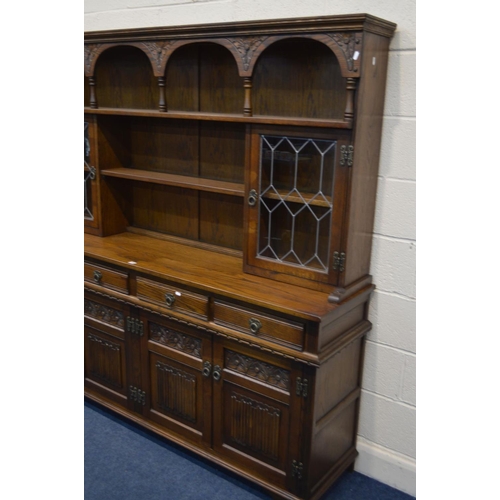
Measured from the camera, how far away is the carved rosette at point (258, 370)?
1.99 metres

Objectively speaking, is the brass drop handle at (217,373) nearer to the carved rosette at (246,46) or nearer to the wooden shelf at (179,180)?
the wooden shelf at (179,180)

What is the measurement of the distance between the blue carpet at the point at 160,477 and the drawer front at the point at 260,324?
687 mm

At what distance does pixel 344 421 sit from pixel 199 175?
1.28 metres

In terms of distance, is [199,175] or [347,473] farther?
[199,175]

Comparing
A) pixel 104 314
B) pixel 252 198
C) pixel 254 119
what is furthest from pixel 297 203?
pixel 104 314

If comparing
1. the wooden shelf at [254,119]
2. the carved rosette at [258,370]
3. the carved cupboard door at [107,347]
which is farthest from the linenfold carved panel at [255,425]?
the wooden shelf at [254,119]

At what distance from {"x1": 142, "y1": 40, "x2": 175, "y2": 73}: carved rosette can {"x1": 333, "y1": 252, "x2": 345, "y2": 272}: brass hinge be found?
1.07m

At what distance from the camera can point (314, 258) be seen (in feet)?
6.66

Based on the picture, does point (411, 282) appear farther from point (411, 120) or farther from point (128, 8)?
point (128, 8)

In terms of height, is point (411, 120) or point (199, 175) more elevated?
point (411, 120)

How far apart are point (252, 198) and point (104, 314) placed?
38.2 inches

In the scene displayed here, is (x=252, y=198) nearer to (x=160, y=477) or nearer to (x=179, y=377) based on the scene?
(x=179, y=377)

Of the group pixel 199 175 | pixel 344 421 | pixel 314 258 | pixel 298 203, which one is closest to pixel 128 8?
pixel 199 175
